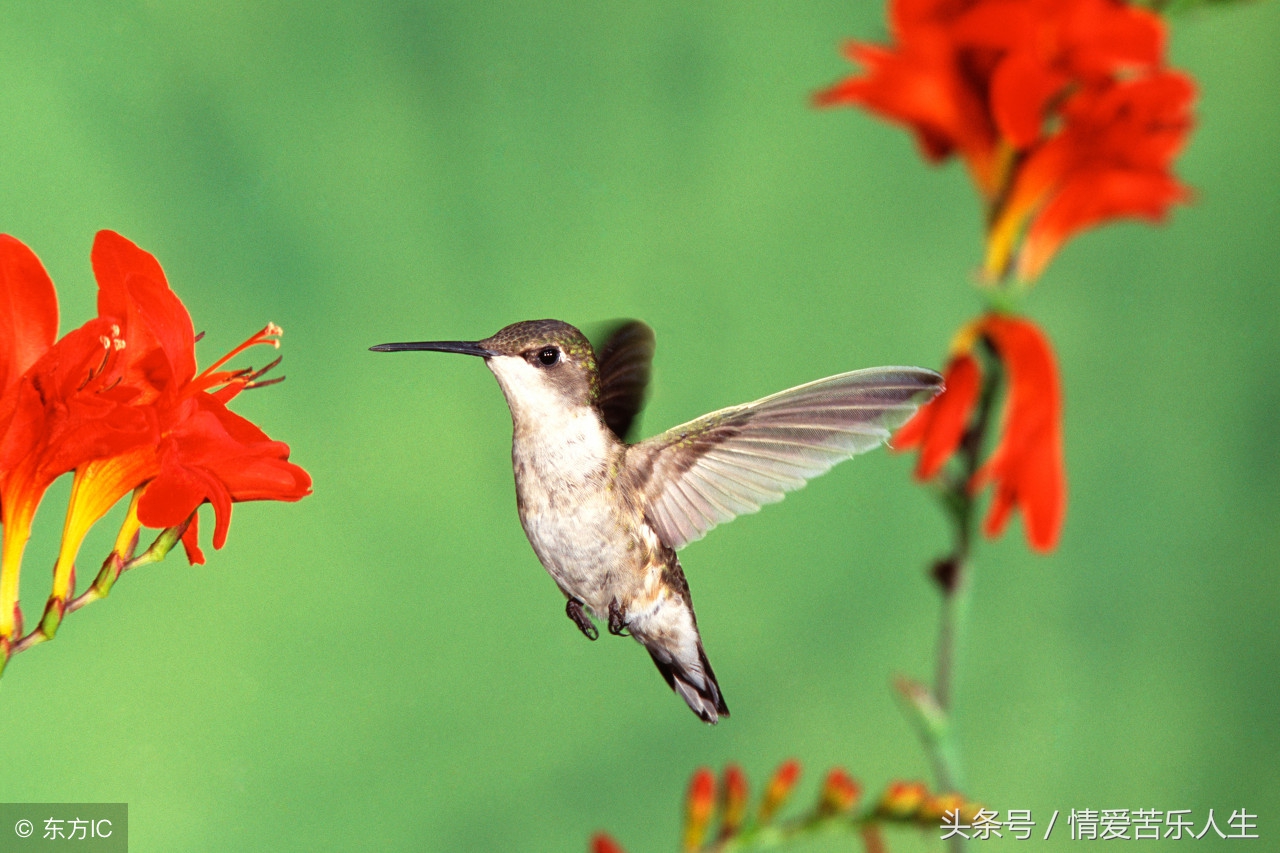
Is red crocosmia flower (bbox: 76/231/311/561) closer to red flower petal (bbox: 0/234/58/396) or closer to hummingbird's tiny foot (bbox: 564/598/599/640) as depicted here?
red flower petal (bbox: 0/234/58/396)

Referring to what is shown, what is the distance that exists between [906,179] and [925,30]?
0.46 meters

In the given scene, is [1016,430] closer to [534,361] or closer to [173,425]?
[534,361]

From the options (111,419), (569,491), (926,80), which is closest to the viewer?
(111,419)

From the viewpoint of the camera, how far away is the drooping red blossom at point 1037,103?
524 millimetres

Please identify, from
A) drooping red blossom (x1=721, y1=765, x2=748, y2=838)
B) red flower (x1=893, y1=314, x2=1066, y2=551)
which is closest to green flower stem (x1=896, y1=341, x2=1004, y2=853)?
red flower (x1=893, y1=314, x2=1066, y2=551)

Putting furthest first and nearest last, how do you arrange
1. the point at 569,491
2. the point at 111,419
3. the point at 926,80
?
the point at 926,80, the point at 569,491, the point at 111,419

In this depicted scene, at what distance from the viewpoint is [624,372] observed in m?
0.55

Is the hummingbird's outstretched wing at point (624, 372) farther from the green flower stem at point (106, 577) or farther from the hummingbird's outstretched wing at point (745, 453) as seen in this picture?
the green flower stem at point (106, 577)

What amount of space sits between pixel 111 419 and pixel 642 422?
338mm

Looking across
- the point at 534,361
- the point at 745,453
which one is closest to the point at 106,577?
the point at 534,361

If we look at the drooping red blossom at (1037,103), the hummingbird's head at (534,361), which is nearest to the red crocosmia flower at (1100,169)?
the drooping red blossom at (1037,103)

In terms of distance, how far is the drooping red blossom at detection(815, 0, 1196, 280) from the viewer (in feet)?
1.72

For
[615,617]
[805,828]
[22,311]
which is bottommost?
[805,828]

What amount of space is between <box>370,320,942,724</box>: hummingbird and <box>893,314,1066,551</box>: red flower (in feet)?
0.23
